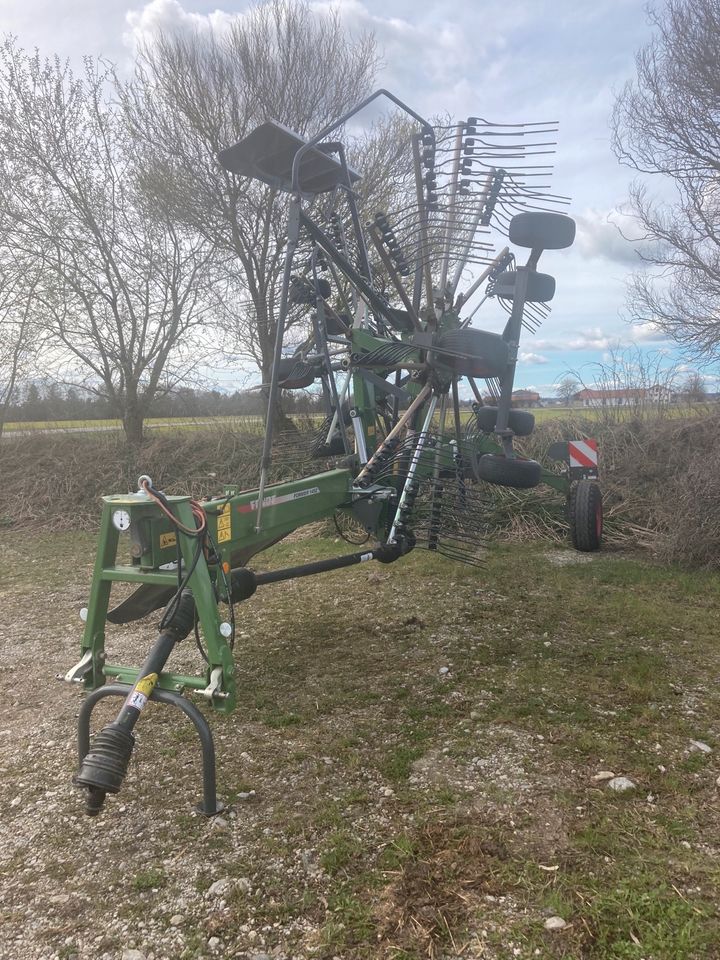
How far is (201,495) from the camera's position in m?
10.5

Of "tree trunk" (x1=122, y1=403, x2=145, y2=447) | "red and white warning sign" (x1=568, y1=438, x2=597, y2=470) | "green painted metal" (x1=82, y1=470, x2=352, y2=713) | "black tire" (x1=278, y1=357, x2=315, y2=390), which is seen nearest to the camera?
"green painted metal" (x1=82, y1=470, x2=352, y2=713)

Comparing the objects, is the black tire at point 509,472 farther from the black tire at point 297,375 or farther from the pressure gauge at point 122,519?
the pressure gauge at point 122,519

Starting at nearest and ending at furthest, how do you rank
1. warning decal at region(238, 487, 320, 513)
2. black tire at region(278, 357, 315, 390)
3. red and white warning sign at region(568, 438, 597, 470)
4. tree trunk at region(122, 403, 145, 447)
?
warning decal at region(238, 487, 320, 513) < black tire at region(278, 357, 315, 390) < red and white warning sign at region(568, 438, 597, 470) < tree trunk at region(122, 403, 145, 447)

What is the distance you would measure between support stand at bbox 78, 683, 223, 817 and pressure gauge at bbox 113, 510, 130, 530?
2.01 ft

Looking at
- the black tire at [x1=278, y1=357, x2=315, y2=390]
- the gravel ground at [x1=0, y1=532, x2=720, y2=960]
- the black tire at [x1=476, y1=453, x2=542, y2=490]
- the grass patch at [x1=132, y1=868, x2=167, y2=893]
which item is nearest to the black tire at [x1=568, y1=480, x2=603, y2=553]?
the gravel ground at [x1=0, y1=532, x2=720, y2=960]

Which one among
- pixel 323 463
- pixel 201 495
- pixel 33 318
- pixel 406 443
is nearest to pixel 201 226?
pixel 33 318

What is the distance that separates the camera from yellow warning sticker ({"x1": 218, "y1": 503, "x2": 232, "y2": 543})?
308 cm

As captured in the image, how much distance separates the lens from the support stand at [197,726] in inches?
97.8

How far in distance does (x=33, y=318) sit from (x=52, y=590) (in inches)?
245

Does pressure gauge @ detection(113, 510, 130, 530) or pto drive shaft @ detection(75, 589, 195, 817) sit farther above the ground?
pressure gauge @ detection(113, 510, 130, 530)

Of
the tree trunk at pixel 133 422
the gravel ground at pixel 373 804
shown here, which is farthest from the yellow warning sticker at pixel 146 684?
the tree trunk at pixel 133 422

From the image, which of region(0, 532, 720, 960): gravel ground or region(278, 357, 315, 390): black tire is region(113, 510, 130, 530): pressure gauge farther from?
region(278, 357, 315, 390): black tire

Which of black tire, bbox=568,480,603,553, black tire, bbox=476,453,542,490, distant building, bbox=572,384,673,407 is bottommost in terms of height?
black tire, bbox=568,480,603,553

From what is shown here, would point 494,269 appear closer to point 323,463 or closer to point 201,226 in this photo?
point 323,463
